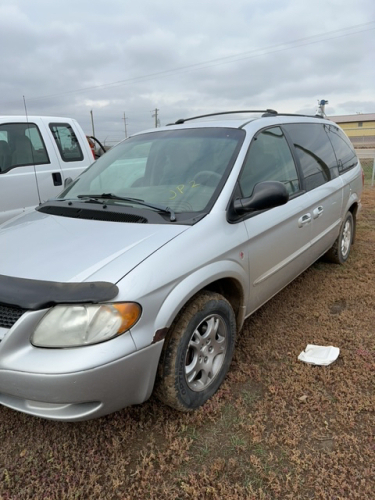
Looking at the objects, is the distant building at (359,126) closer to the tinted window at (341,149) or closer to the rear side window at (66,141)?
the tinted window at (341,149)

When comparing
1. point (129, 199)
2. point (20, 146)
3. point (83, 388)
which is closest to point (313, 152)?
point (129, 199)

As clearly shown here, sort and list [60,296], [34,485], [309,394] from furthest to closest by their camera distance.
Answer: [309,394]
[34,485]
[60,296]

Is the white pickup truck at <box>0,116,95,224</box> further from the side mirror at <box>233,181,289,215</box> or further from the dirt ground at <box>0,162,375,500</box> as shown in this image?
the side mirror at <box>233,181,289,215</box>

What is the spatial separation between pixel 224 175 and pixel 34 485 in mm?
2092

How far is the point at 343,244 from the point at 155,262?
3.50 m

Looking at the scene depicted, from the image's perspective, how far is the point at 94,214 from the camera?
254 cm

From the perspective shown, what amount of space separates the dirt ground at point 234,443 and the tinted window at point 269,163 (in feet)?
4.34

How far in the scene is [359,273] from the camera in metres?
4.54

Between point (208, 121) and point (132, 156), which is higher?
point (208, 121)

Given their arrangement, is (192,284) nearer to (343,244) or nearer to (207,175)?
(207,175)

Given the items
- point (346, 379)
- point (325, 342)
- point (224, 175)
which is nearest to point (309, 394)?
point (346, 379)

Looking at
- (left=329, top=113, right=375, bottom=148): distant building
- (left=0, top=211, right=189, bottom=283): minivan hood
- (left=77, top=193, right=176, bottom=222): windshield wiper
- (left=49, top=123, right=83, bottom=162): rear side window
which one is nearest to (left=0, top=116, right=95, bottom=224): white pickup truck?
(left=49, top=123, right=83, bottom=162): rear side window

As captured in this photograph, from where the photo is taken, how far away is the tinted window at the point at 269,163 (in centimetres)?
280

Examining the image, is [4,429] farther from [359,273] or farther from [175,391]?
[359,273]
